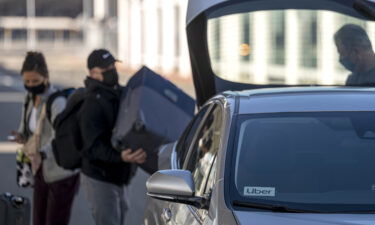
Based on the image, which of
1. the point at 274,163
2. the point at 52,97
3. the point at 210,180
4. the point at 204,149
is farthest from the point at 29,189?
the point at 274,163

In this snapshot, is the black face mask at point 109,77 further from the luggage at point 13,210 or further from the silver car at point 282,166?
the silver car at point 282,166

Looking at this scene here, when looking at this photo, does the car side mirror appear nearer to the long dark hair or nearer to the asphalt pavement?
the asphalt pavement

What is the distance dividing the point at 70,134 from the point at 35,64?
0.87m

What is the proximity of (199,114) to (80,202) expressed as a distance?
20.2 ft

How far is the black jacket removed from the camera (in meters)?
7.05

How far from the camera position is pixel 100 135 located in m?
7.13

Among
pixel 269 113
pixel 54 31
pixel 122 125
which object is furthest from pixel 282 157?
pixel 54 31

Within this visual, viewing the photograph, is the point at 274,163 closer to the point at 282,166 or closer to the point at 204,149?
the point at 282,166

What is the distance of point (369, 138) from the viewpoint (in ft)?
16.4

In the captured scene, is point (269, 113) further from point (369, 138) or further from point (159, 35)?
point (159, 35)

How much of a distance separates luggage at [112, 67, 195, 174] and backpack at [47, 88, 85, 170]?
0.30m

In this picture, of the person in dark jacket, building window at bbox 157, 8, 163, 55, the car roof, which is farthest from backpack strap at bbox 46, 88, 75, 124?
building window at bbox 157, 8, 163, 55

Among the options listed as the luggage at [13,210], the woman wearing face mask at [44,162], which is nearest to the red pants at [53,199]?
the woman wearing face mask at [44,162]

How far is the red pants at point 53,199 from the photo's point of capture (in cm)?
763
